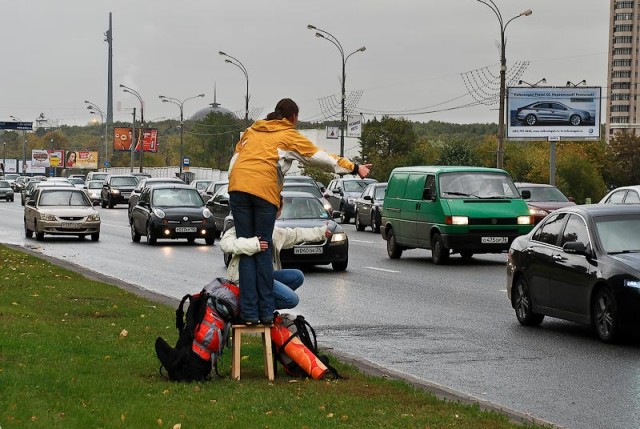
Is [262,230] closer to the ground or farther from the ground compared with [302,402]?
farther from the ground

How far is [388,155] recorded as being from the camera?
112 meters

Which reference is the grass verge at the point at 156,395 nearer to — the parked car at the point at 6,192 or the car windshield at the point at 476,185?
the car windshield at the point at 476,185

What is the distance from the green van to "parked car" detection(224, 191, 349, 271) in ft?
6.88

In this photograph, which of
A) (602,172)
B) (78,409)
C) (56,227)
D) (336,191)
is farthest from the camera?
(602,172)

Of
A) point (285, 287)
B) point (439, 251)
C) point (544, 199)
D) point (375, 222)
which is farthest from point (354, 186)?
point (285, 287)

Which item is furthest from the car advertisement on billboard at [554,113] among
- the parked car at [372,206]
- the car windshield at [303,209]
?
the car windshield at [303,209]

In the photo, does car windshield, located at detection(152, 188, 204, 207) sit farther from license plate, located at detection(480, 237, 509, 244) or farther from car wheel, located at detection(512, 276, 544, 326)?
car wheel, located at detection(512, 276, 544, 326)

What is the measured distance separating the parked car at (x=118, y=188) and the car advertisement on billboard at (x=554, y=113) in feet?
66.7

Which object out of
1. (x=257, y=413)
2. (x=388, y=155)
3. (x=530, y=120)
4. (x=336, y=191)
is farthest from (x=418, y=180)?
(x=388, y=155)

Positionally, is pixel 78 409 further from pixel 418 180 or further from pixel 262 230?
pixel 418 180

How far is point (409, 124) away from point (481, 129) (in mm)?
78292

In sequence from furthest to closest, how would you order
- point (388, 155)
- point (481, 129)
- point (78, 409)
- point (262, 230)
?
point (481, 129) → point (388, 155) → point (262, 230) → point (78, 409)

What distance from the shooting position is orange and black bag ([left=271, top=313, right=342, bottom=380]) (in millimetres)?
9445

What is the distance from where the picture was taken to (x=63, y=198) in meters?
38.8
